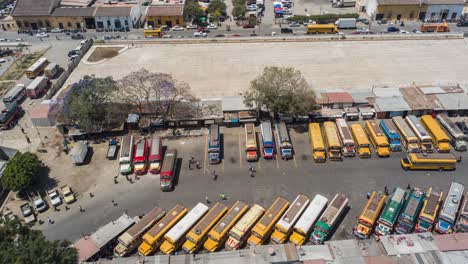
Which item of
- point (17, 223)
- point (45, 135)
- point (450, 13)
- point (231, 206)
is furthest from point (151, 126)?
point (450, 13)

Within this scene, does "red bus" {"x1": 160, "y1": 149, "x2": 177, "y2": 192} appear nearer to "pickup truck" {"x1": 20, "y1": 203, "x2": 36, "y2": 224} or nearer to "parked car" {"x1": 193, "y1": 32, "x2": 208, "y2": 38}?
"pickup truck" {"x1": 20, "y1": 203, "x2": 36, "y2": 224}

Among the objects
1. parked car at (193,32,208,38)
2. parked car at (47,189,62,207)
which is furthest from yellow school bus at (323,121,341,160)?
parked car at (193,32,208,38)

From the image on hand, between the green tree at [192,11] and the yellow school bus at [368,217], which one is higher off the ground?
the green tree at [192,11]

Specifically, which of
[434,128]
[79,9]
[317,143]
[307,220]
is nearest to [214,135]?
[317,143]

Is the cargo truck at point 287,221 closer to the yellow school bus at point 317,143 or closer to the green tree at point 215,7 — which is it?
the yellow school bus at point 317,143

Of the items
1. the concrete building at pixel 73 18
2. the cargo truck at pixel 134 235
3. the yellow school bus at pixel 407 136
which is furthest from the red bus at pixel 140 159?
the concrete building at pixel 73 18

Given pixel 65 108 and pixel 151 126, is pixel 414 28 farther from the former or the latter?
pixel 65 108
